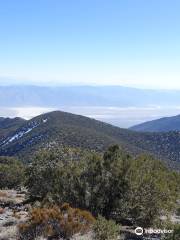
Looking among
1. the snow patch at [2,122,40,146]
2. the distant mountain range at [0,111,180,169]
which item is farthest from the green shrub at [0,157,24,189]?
the snow patch at [2,122,40,146]

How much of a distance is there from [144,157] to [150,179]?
16.7 feet

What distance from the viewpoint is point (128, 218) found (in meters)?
22.3

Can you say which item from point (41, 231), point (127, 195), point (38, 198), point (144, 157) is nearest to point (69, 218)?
point (41, 231)

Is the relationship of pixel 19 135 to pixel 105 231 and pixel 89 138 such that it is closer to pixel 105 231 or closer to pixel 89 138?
pixel 89 138

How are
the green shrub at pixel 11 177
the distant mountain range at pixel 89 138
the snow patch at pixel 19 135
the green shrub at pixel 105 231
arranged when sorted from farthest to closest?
the snow patch at pixel 19 135, the distant mountain range at pixel 89 138, the green shrub at pixel 11 177, the green shrub at pixel 105 231

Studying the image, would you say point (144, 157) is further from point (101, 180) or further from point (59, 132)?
point (59, 132)

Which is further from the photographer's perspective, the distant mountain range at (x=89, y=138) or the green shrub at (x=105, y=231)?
the distant mountain range at (x=89, y=138)

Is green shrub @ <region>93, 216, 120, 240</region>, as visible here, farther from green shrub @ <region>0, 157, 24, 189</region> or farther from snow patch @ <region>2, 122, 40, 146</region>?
snow patch @ <region>2, 122, 40, 146</region>

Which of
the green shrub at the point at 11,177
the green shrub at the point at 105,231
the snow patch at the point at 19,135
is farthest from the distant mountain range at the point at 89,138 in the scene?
the green shrub at the point at 105,231

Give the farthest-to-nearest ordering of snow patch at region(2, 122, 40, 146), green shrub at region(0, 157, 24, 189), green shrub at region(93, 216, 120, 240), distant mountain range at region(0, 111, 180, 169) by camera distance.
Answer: snow patch at region(2, 122, 40, 146), distant mountain range at region(0, 111, 180, 169), green shrub at region(0, 157, 24, 189), green shrub at region(93, 216, 120, 240)

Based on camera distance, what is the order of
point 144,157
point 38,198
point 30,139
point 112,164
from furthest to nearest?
1. point 30,139
2. point 38,198
3. point 144,157
4. point 112,164

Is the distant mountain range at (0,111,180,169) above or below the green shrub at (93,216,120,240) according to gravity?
below

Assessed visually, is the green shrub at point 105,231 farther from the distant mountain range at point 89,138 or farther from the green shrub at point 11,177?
the distant mountain range at point 89,138

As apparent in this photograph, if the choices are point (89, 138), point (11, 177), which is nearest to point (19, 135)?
point (89, 138)
